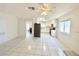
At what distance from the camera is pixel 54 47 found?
2848 millimetres

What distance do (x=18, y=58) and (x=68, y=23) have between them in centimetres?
147

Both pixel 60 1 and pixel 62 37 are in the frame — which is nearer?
pixel 60 1

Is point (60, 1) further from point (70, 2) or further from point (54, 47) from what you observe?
point (54, 47)

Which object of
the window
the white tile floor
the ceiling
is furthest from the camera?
the window

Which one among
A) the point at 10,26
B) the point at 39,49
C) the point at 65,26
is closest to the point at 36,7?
the point at 65,26

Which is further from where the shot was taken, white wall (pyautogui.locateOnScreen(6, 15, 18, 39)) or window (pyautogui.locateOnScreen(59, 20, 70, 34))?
white wall (pyautogui.locateOnScreen(6, 15, 18, 39))

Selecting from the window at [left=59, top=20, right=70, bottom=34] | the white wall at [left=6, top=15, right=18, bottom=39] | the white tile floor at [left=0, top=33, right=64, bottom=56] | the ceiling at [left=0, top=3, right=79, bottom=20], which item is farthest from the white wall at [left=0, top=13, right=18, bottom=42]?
the window at [left=59, top=20, right=70, bottom=34]

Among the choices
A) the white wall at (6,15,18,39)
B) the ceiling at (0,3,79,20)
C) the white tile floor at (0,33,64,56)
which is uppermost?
the ceiling at (0,3,79,20)

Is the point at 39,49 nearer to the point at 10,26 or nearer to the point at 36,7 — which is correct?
the point at 10,26

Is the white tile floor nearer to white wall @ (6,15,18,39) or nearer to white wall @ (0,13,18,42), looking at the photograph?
white wall @ (0,13,18,42)

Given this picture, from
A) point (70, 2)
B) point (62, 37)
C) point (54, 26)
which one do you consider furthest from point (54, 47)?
point (70, 2)

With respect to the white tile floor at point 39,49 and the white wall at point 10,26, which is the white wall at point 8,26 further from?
the white tile floor at point 39,49

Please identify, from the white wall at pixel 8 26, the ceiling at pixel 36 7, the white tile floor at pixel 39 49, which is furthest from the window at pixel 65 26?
the white wall at pixel 8 26

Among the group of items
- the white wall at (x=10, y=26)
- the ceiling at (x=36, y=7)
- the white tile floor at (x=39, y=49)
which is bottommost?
the white tile floor at (x=39, y=49)
